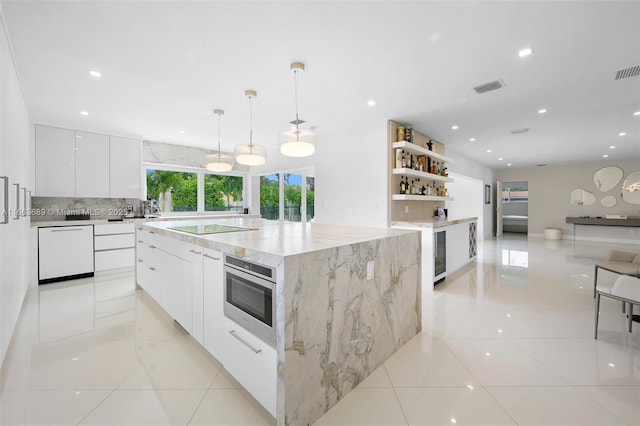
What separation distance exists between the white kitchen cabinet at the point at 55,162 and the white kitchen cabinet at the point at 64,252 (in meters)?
0.75

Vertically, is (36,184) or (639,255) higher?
(36,184)

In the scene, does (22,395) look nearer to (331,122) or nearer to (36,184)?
(36,184)

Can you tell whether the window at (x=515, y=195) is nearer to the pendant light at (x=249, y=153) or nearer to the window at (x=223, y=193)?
the window at (x=223, y=193)

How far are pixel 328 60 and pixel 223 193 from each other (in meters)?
5.27

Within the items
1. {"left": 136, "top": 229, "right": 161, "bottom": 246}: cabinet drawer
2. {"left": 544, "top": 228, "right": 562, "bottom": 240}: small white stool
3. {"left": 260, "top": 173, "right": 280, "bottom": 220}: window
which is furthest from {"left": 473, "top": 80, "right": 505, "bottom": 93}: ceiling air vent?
{"left": 544, "top": 228, "right": 562, "bottom": 240}: small white stool

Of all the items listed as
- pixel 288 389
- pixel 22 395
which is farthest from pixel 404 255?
pixel 22 395

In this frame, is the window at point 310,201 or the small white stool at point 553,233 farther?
the small white stool at point 553,233

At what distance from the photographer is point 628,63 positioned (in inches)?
109

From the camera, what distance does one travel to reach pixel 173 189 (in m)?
6.43

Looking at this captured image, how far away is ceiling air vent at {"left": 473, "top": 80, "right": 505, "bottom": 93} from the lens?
3176mm

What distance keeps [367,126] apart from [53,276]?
17.7 ft

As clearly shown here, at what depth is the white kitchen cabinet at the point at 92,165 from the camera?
15.9 feet

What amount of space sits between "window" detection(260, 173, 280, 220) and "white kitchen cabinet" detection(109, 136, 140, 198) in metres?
2.91

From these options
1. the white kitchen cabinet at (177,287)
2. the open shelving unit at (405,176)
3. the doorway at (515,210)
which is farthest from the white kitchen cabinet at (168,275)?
the doorway at (515,210)
